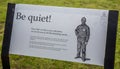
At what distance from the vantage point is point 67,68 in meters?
2.65

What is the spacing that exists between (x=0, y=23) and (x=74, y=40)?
191cm

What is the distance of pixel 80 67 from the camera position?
2678mm

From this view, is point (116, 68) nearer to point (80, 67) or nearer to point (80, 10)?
point (80, 67)

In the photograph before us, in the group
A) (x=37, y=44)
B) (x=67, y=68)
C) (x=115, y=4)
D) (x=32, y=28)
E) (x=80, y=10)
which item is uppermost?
(x=115, y=4)

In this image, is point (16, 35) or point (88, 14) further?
point (16, 35)

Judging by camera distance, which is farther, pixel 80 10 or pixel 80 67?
pixel 80 67

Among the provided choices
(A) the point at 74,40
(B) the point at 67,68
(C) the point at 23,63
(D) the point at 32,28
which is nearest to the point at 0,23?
(C) the point at 23,63

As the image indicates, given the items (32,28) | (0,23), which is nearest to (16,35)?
(32,28)

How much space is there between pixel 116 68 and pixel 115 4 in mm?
1793

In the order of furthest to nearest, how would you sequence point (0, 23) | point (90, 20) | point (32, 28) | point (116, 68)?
point (0, 23)
point (116, 68)
point (32, 28)
point (90, 20)

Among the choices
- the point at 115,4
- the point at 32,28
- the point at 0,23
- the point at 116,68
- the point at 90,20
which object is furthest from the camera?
the point at 115,4

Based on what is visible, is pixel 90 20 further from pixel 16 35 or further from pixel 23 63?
pixel 23 63

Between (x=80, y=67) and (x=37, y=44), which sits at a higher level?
(x=37, y=44)

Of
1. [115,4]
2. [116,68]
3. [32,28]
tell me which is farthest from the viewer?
[115,4]
